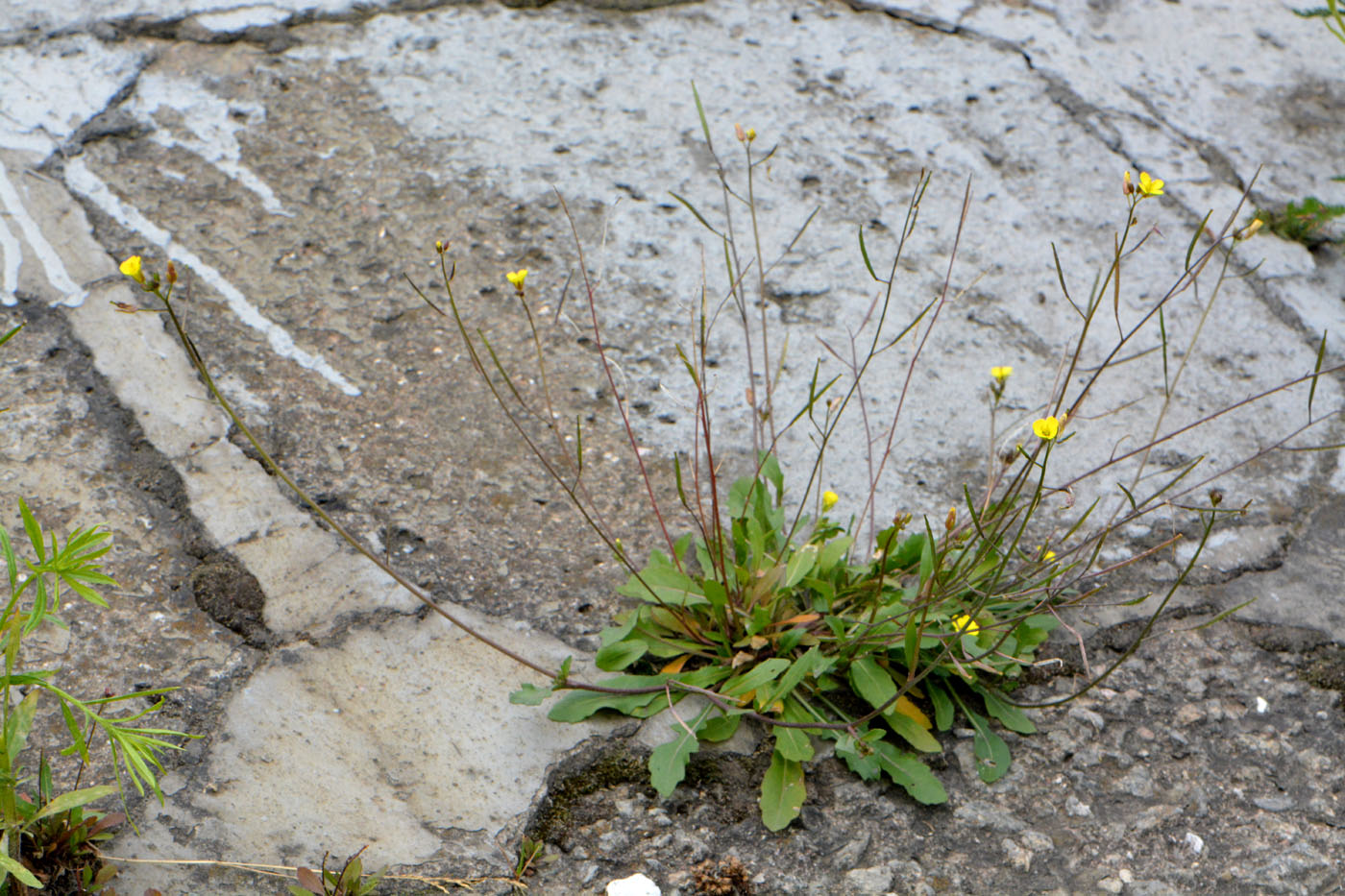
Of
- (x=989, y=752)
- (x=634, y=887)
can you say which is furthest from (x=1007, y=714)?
(x=634, y=887)

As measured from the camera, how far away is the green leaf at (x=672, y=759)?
5.45 feet

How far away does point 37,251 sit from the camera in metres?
2.44

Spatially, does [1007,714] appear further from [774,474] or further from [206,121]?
[206,121]

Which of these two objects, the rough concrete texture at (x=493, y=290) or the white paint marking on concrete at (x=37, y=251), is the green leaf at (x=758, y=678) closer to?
the rough concrete texture at (x=493, y=290)

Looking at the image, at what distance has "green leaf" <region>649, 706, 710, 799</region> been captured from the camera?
1661 mm

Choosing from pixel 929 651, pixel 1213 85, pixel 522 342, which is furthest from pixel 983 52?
pixel 929 651


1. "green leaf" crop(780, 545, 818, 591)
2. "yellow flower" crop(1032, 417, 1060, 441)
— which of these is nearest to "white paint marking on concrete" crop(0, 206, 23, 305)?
"green leaf" crop(780, 545, 818, 591)

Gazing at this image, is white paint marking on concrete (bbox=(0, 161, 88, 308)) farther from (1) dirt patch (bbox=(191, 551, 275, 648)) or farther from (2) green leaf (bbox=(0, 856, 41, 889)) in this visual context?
(2) green leaf (bbox=(0, 856, 41, 889))

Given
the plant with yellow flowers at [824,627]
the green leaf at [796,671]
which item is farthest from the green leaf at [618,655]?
the green leaf at [796,671]

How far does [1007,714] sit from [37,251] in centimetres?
229

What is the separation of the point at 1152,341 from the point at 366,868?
210cm

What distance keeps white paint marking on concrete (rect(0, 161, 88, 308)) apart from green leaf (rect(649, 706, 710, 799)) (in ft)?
5.33

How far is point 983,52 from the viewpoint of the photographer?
132 inches

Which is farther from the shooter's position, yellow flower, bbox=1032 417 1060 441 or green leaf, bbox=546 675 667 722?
green leaf, bbox=546 675 667 722
